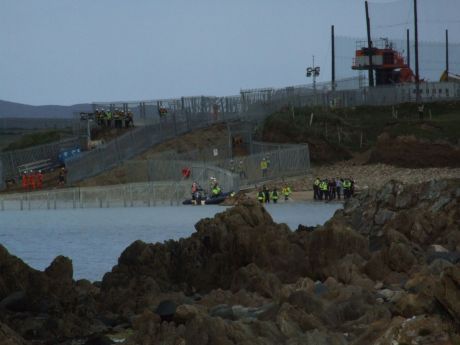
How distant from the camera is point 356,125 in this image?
8712 centimetres

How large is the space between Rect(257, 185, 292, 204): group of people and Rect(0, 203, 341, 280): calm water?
0.62m

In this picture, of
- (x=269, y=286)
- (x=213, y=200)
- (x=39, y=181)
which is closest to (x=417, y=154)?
(x=213, y=200)

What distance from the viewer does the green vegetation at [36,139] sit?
9888 centimetres

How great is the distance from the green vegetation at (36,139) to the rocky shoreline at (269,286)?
64.2 metres

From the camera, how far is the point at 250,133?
272 feet

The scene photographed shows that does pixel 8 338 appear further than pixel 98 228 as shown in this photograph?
No

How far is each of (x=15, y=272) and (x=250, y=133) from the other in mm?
56811

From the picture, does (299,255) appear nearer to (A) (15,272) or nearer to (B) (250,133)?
(A) (15,272)

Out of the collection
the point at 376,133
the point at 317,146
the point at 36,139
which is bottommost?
the point at 36,139

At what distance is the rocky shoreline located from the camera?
57.0 feet

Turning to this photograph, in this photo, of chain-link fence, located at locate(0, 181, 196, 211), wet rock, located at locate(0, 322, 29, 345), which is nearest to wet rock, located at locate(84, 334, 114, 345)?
wet rock, located at locate(0, 322, 29, 345)

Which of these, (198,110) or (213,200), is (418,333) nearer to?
(213,200)

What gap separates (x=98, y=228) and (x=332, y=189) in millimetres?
10212

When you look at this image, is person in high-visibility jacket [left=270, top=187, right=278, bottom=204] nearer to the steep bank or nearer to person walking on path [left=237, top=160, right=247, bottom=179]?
person walking on path [left=237, top=160, right=247, bottom=179]
